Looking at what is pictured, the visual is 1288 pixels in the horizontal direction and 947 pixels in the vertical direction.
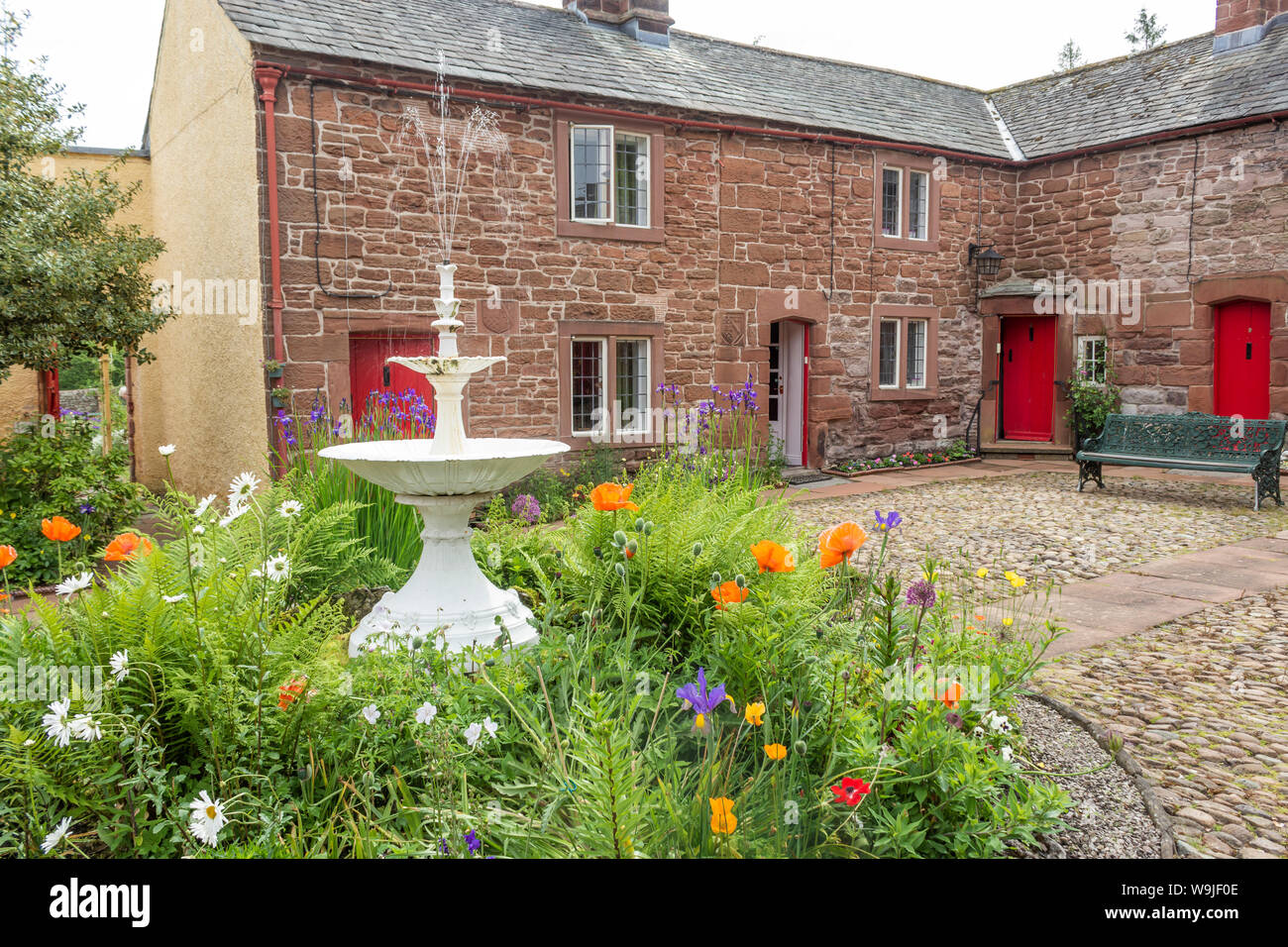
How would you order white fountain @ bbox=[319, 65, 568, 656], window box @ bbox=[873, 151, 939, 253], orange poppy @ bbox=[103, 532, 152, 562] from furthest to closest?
window box @ bbox=[873, 151, 939, 253], white fountain @ bbox=[319, 65, 568, 656], orange poppy @ bbox=[103, 532, 152, 562]

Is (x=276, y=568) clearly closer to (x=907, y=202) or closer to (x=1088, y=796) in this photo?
(x=1088, y=796)

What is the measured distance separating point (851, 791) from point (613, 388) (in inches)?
400

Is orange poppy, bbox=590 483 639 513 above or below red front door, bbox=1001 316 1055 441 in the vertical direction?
below

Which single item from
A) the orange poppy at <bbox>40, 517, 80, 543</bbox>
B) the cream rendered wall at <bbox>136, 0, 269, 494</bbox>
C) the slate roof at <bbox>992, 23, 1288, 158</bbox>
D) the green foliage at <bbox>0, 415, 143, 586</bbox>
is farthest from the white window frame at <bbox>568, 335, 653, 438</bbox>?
the orange poppy at <bbox>40, 517, 80, 543</bbox>

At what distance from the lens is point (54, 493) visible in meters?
8.30

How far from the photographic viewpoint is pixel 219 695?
2771mm

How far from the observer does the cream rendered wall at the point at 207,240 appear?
10289 millimetres

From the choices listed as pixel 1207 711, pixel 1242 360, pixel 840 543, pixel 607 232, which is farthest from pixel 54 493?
pixel 1242 360

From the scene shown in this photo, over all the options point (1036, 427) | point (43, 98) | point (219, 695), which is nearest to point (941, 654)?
point (219, 695)

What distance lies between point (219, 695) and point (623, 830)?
4.48 ft

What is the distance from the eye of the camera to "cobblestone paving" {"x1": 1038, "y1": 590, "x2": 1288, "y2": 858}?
3.37 meters

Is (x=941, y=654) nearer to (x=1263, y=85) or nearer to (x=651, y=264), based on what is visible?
(x=651, y=264)

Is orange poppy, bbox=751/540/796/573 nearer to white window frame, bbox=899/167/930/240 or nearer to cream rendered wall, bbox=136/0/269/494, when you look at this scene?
cream rendered wall, bbox=136/0/269/494

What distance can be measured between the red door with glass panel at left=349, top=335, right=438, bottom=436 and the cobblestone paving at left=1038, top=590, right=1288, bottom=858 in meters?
7.80
